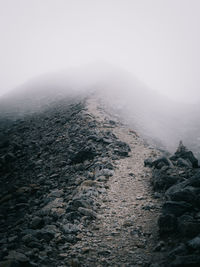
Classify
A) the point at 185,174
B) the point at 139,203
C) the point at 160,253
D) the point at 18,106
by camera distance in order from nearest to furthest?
the point at 160,253
the point at 139,203
the point at 185,174
the point at 18,106

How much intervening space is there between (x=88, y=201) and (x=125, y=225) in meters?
2.08

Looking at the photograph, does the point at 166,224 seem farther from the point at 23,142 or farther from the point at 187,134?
the point at 187,134

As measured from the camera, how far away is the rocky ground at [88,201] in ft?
18.5

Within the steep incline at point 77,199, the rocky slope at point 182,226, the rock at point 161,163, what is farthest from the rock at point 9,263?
the rock at point 161,163

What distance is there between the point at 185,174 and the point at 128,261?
5.72 metres

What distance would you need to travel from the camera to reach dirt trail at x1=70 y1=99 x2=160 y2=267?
18.4ft

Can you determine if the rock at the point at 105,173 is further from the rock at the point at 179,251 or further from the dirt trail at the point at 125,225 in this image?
the rock at the point at 179,251

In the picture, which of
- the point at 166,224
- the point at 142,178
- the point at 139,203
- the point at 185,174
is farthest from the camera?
the point at 142,178

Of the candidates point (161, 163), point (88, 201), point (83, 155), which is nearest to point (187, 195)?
point (88, 201)

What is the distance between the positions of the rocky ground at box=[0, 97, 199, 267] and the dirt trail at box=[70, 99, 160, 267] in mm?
30

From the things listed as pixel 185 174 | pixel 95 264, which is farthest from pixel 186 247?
pixel 185 174

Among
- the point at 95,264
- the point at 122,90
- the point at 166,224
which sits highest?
the point at 122,90

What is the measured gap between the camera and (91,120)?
1862cm

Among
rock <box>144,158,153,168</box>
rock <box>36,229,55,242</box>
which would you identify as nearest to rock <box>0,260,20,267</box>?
rock <box>36,229,55,242</box>
